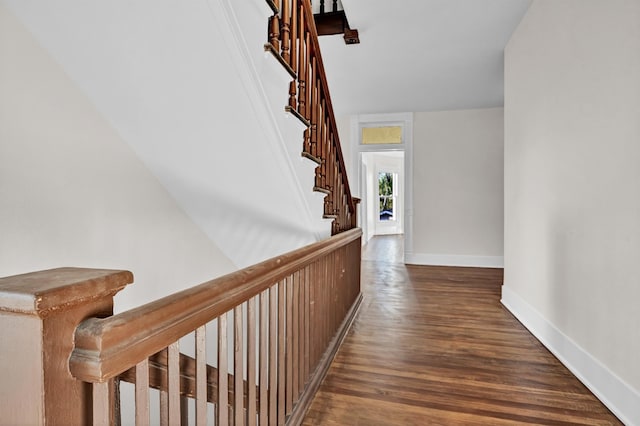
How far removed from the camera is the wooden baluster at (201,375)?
0.86 m

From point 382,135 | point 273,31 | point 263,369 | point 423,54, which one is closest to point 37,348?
point 263,369

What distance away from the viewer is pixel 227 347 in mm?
1259

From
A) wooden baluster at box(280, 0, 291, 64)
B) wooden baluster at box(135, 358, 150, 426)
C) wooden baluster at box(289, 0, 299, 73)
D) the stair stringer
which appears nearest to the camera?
wooden baluster at box(135, 358, 150, 426)

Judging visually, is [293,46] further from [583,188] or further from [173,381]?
[583,188]

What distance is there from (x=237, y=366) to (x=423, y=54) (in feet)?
11.4

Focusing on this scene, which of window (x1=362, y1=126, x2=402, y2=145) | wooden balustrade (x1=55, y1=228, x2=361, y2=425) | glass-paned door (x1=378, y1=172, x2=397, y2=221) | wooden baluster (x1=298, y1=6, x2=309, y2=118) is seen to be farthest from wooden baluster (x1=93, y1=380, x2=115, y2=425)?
glass-paned door (x1=378, y1=172, x2=397, y2=221)

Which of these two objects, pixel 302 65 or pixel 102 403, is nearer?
pixel 102 403

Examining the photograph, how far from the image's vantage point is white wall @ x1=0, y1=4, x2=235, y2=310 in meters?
1.53

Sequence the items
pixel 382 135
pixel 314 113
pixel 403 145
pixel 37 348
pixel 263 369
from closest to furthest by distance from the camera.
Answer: pixel 37 348 < pixel 263 369 < pixel 314 113 < pixel 403 145 < pixel 382 135

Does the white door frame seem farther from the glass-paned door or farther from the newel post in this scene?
the newel post

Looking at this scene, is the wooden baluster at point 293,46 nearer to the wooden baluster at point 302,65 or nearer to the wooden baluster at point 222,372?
the wooden baluster at point 302,65

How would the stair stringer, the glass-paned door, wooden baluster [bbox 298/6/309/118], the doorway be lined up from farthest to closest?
the glass-paned door < the doorway < wooden baluster [bbox 298/6/309/118] < the stair stringer

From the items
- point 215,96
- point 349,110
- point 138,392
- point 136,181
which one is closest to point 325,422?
point 138,392

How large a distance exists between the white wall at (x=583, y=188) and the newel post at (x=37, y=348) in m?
1.99
